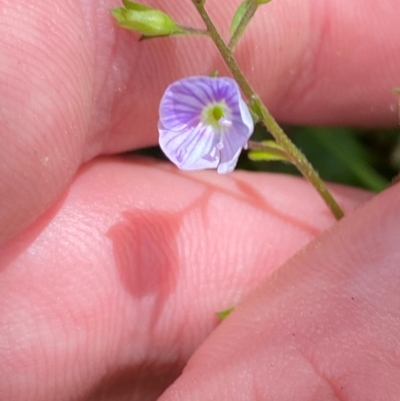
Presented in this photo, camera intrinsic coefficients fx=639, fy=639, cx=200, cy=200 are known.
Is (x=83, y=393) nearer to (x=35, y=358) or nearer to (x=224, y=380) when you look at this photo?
(x=35, y=358)

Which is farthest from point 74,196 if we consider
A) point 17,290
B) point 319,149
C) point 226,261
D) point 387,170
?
point 387,170

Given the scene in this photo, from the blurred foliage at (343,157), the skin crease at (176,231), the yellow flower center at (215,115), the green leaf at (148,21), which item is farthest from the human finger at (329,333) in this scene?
the blurred foliage at (343,157)

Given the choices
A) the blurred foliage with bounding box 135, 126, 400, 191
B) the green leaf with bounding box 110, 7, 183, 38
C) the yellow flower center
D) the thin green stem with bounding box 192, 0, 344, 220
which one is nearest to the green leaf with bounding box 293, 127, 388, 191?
the blurred foliage with bounding box 135, 126, 400, 191

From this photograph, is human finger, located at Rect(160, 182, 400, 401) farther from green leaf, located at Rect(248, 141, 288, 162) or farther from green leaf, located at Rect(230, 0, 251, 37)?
green leaf, located at Rect(230, 0, 251, 37)

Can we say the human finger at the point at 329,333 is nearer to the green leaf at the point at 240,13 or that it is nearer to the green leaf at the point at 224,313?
the green leaf at the point at 224,313

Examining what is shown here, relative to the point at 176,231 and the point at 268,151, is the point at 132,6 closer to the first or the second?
the point at 268,151

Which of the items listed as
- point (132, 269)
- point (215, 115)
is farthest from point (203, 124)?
point (132, 269)
